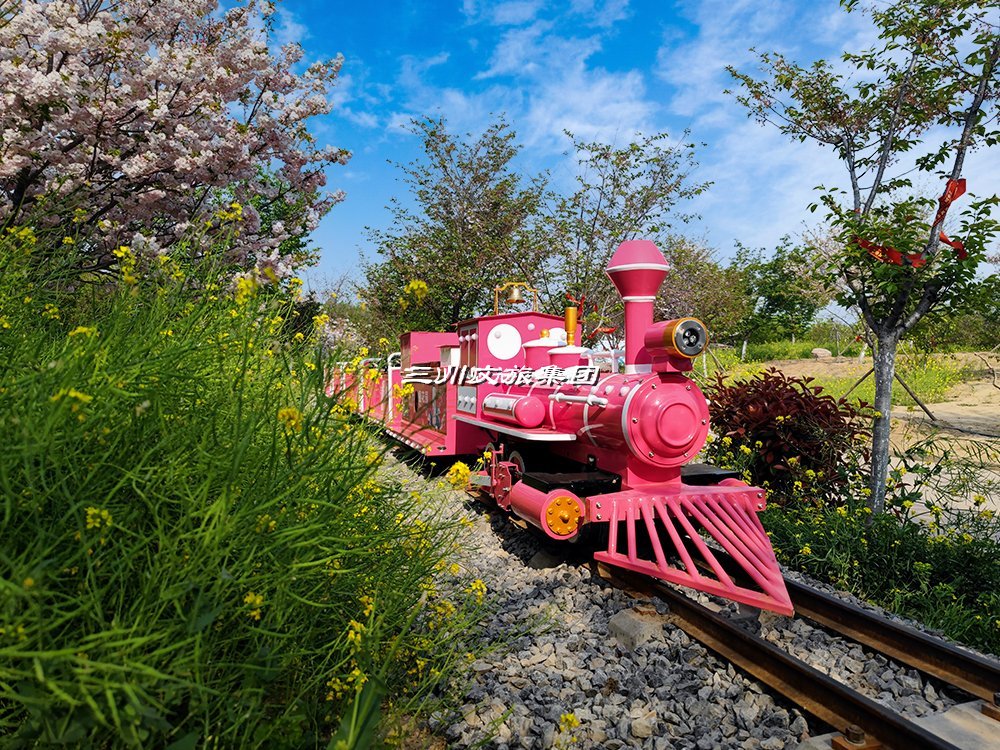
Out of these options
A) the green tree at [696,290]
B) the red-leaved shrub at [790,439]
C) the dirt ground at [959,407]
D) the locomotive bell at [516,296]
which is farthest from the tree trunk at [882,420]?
the green tree at [696,290]

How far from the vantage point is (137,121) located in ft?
17.8

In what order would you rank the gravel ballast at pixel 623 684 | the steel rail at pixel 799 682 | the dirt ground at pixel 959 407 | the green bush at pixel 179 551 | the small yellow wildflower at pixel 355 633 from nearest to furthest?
the green bush at pixel 179 551 → the small yellow wildflower at pixel 355 633 → the steel rail at pixel 799 682 → the gravel ballast at pixel 623 684 → the dirt ground at pixel 959 407

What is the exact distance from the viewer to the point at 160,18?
575 centimetres

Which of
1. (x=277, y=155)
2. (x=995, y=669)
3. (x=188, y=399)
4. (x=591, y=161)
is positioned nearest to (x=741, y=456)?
(x=995, y=669)

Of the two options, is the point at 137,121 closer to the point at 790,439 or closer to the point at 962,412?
the point at 790,439

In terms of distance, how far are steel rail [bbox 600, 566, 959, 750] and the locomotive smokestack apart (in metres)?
1.73

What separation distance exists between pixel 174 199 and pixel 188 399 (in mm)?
4163

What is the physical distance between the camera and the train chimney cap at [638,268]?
4574 mm

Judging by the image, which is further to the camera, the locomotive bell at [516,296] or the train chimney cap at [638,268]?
the locomotive bell at [516,296]

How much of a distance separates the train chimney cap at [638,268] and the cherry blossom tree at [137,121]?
9.60 feet

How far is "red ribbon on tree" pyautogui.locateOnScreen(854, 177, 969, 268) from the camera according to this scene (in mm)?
5016

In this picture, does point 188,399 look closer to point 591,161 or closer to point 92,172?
point 92,172
